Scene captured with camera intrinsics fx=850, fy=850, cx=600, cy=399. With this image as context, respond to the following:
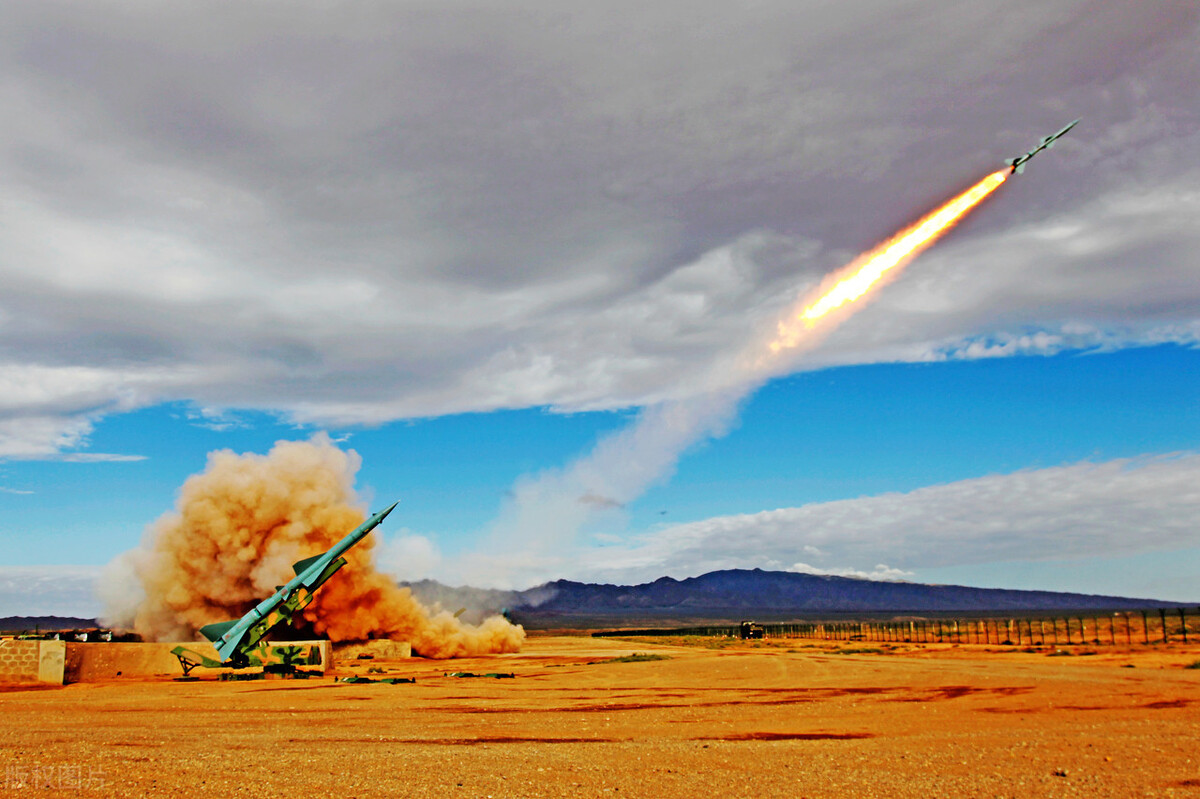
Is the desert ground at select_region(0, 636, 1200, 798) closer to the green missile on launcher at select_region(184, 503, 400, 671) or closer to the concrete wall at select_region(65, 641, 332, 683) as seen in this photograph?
the concrete wall at select_region(65, 641, 332, 683)

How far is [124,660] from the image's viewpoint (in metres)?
41.2

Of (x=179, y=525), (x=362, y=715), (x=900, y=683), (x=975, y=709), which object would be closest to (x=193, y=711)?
(x=362, y=715)

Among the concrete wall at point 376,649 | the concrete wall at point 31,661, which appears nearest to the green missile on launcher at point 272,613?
the concrete wall at point 31,661

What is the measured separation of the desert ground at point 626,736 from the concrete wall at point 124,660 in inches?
98.3

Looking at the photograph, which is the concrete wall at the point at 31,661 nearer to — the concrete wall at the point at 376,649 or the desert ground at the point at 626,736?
the desert ground at the point at 626,736

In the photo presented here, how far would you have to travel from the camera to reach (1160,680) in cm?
3444

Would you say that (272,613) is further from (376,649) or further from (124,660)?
(376,649)

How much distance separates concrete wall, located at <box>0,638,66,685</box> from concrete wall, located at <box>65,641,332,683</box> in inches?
20.2

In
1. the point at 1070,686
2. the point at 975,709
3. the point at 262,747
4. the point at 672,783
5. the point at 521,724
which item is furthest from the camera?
the point at 1070,686

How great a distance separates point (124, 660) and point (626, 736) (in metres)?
31.6

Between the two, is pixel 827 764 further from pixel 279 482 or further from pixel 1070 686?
pixel 279 482

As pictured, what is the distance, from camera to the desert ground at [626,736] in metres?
14.2

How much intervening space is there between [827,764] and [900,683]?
2128 centimetres

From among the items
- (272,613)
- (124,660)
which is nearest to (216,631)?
(272,613)
